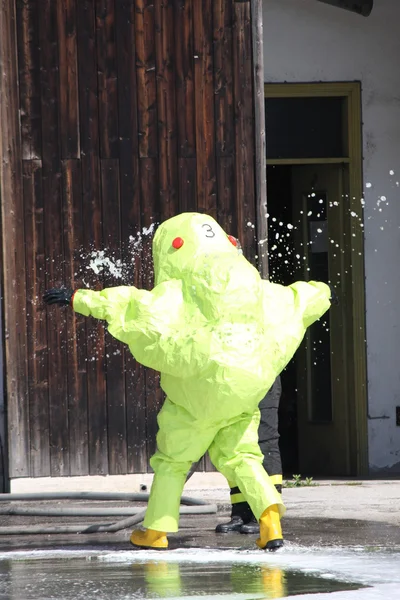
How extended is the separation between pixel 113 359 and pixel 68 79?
1852 millimetres

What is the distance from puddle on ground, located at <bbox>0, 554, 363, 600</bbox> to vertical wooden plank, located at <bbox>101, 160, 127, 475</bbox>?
112 inches

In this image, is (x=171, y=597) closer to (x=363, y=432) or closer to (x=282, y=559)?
(x=282, y=559)

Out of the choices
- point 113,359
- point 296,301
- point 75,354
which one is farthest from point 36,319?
point 296,301

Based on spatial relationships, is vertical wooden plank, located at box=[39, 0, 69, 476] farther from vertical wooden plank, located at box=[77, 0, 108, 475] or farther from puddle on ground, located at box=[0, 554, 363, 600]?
puddle on ground, located at box=[0, 554, 363, 600]

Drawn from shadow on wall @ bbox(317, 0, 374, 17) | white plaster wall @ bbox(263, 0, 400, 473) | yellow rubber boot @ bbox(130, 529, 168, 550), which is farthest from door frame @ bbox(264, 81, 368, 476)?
yellow rubber boot @ bbox(130, 529, 168, 550)

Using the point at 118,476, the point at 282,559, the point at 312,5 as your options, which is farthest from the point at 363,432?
the point at 282,559

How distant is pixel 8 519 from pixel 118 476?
4.13ft

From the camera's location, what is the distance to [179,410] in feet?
22.1

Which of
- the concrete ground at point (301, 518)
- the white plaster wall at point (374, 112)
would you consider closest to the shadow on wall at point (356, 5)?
the white plaster wall at point (374, 112)

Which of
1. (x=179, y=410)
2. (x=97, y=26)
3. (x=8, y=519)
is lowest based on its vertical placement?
(x=8, y=519)

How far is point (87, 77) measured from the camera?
30.6 feet

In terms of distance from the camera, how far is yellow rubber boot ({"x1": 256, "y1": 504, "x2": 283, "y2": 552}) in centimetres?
652

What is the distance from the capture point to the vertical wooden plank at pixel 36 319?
30.3 ft

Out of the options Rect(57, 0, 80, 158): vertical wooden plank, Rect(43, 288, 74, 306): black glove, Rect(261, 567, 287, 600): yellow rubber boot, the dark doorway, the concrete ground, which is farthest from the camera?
the dark doorway
